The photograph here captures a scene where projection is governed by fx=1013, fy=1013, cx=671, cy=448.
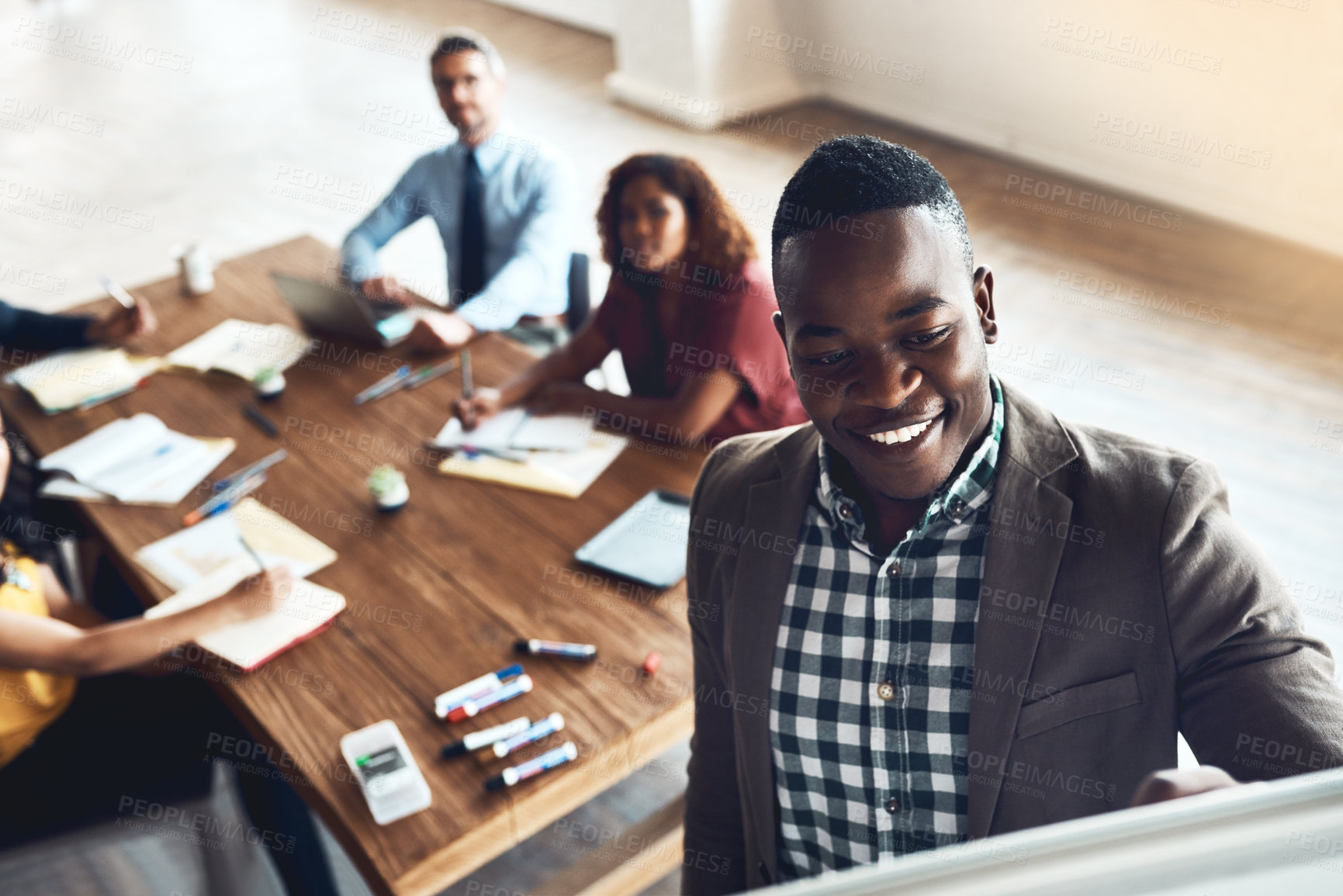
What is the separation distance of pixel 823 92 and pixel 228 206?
385cm

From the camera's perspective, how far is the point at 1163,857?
10.4 inches

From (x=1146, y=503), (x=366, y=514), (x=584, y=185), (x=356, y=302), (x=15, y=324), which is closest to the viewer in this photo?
(x=1146, y=503)

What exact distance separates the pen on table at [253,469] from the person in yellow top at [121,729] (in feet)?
1.30

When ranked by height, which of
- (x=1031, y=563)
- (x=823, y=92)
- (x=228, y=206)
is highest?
(x=1031, y=563)

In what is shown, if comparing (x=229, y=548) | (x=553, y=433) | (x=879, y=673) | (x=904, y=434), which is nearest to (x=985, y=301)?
(x=904, y=434)

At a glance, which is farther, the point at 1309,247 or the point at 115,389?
the point at 1309,247

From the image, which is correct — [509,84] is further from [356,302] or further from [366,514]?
[366,514]

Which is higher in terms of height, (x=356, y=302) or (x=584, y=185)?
(x=356, y=302)

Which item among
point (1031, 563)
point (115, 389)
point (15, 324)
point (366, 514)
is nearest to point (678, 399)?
point (366, 514)

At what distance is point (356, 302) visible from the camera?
8.59 ft

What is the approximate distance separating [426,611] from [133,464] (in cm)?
95

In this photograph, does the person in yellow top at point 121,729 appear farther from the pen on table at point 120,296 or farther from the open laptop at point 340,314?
the pen on table at point 120,296

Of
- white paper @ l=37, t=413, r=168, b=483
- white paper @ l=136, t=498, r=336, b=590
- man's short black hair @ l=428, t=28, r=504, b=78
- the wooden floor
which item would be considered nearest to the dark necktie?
man's short black hair @ l=428, t=28, r=504, b=78

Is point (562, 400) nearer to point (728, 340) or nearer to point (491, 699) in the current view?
point (728, 340)
